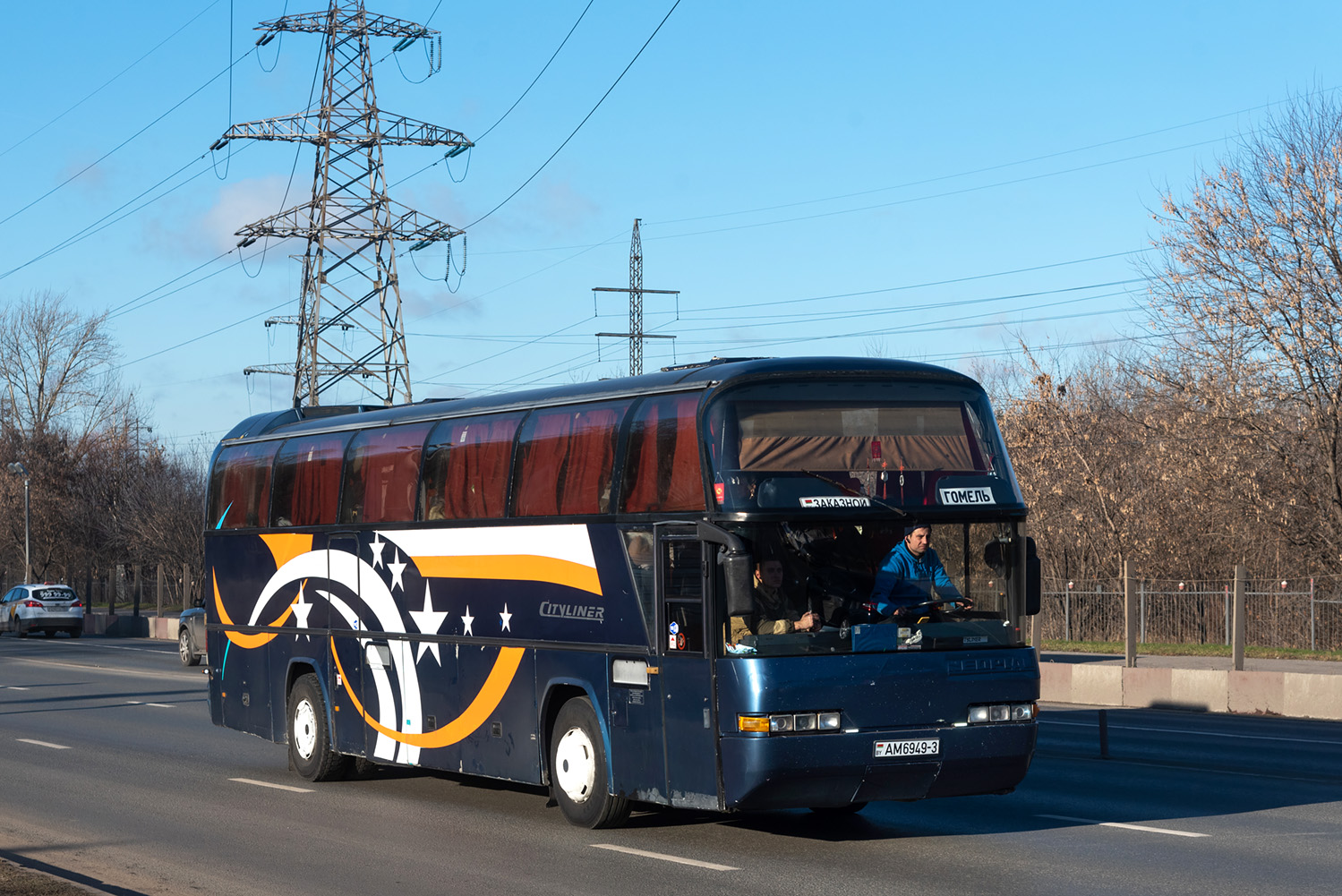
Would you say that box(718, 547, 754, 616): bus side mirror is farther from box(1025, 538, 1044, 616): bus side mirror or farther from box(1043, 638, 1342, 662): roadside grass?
box(1043, 638, 1342, 662): roadside grass

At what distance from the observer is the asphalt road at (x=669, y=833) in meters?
9.18

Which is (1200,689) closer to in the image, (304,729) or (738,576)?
(304,729)

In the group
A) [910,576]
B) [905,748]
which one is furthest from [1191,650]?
[905,748]

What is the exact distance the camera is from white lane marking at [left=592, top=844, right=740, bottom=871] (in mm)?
9703

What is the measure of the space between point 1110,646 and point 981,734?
2659 centimetres

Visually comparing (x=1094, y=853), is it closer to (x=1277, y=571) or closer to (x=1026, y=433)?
(x=1277, y=571)

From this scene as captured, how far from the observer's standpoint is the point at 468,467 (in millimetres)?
12891

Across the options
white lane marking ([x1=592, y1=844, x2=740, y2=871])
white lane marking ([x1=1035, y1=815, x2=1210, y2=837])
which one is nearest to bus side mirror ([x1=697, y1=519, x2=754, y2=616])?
white lane marking ([x1=592, y1=844, x2=740, y2=871])

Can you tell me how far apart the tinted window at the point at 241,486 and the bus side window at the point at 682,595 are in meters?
7.11

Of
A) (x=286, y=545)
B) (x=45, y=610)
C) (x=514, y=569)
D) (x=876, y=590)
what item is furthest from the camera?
(x=45, y=610)

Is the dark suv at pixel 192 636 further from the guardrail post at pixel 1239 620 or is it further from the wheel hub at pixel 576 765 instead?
the wheel hub at pixel 576 765

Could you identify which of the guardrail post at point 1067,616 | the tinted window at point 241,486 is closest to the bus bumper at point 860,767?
the tinted window at point 241,486

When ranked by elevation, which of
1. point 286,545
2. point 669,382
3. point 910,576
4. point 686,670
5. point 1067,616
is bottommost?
point 1067,616

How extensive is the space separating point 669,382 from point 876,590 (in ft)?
6.83
